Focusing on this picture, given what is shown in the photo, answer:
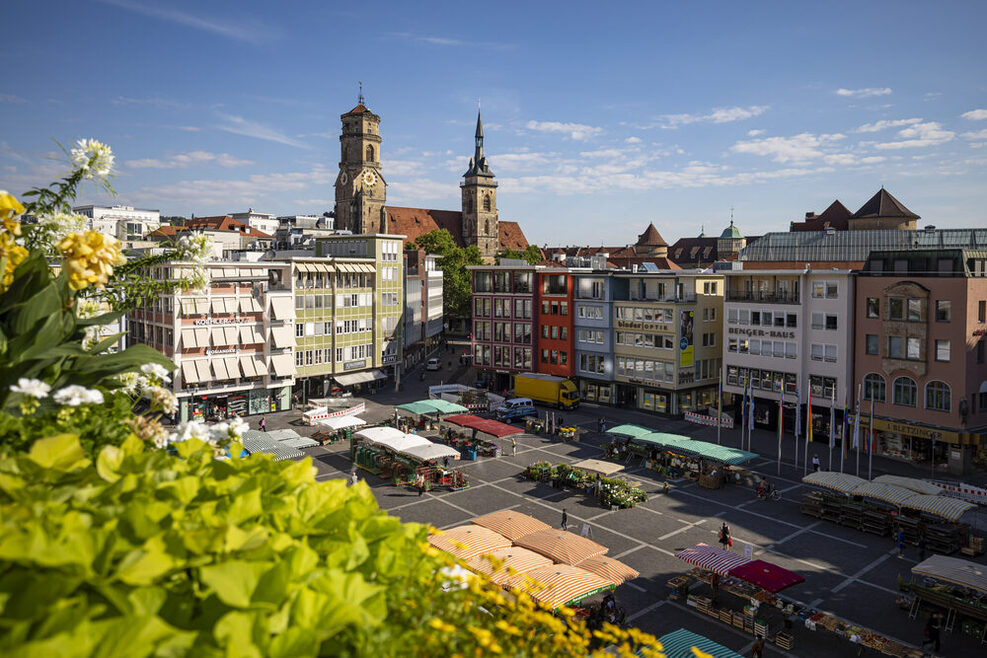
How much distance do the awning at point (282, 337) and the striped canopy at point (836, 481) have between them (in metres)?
41.5

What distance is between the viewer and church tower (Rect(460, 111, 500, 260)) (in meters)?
155

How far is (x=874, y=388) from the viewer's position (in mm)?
47844

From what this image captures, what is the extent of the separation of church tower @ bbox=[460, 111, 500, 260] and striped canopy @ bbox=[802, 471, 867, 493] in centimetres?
12404

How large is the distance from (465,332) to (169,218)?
84284 millimetres

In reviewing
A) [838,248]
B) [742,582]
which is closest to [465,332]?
[838,248]

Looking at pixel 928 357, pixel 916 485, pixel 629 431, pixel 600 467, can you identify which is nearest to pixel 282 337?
pixel 629 431

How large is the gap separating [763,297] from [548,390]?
19860 mm

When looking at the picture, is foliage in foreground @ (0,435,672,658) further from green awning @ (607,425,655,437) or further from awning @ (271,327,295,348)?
awning @ (271,327,295,348)

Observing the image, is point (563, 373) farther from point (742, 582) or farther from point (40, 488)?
point (40, 488)

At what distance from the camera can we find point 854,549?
3108cm

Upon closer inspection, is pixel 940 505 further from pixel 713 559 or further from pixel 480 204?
pixel 480 204

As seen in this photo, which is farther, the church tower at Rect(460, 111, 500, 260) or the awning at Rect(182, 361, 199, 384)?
the church tower at Rect(460, 111, 500, 260)

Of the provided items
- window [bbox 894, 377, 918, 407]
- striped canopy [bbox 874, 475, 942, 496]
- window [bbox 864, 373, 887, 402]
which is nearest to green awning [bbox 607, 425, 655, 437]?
striped canopy [bbox 874, 475, 942, 496]

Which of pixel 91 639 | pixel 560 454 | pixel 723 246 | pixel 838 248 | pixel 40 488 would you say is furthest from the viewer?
pixel 723 246
